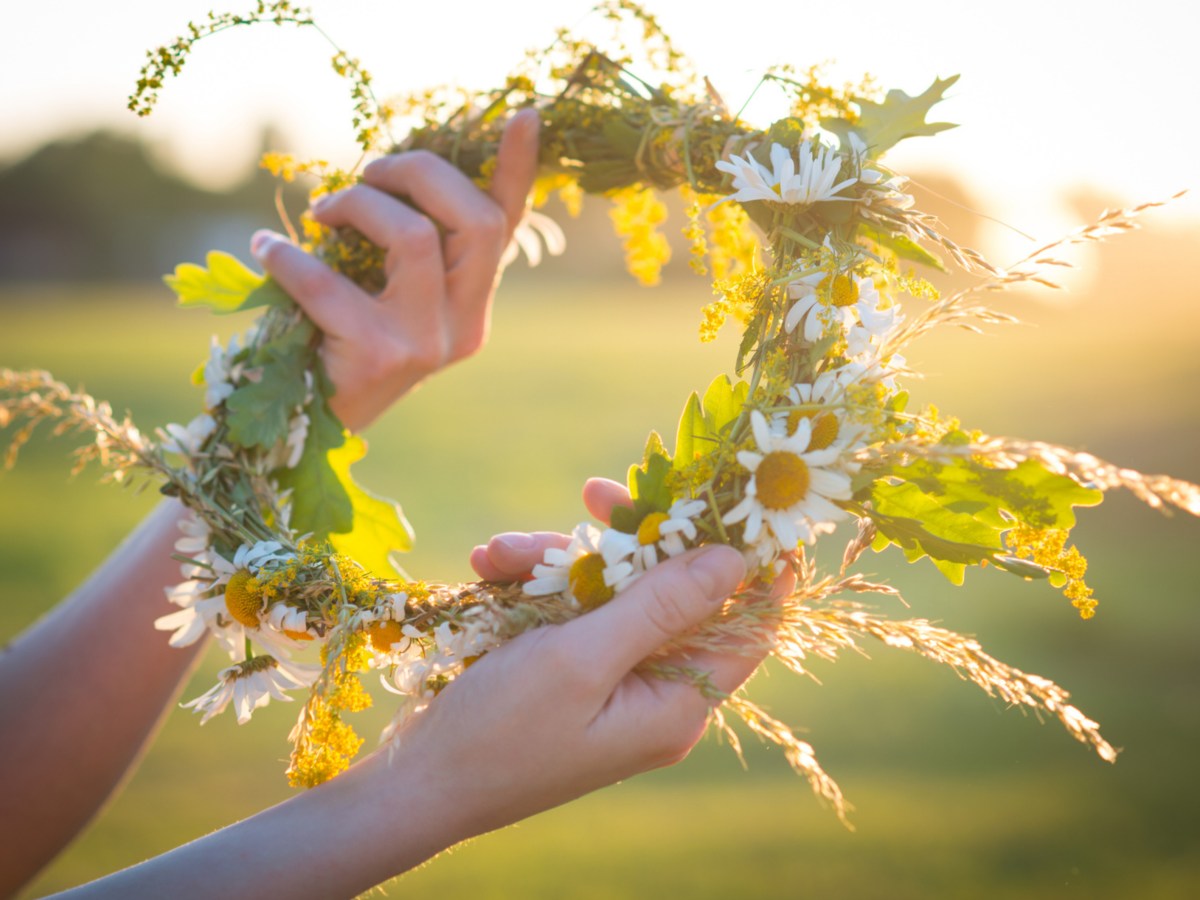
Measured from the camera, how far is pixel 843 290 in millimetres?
1396

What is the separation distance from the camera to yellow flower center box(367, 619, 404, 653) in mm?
1430

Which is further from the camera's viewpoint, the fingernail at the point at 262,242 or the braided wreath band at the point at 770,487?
the fingernail at the point at 262,242

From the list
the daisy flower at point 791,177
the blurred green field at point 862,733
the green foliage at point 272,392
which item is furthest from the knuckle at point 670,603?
the blurred green field at point 862,733

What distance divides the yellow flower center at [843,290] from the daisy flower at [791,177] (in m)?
0.13

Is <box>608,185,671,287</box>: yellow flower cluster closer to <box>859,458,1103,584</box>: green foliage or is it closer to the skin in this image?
the skin

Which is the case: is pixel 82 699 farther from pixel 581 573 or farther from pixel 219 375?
pixel 581 573

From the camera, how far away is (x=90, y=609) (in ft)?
6.91

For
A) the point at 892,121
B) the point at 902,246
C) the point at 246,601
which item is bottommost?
the point at 246,601

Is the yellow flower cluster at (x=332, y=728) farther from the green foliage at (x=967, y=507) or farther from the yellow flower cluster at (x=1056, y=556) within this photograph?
the yellow flower cluster at (x=1056, y=556)

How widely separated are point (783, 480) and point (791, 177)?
0.46 metres

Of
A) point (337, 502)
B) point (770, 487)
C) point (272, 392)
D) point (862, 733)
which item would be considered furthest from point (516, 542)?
point (862, 733)

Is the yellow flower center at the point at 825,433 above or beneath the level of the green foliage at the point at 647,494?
above

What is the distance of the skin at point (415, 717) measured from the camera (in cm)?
127

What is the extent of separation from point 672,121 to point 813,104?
265 mm
